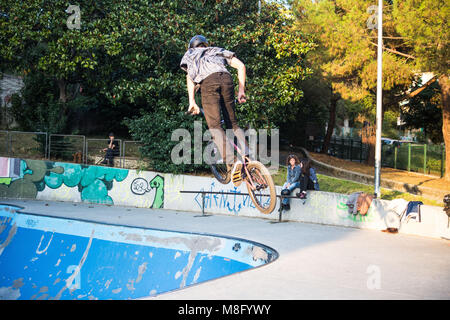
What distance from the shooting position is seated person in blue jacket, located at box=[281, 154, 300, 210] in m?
14.2

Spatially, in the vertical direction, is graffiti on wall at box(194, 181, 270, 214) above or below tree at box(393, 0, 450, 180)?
below

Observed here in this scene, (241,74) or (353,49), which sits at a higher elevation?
(353,49)

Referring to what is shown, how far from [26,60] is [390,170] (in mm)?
20539

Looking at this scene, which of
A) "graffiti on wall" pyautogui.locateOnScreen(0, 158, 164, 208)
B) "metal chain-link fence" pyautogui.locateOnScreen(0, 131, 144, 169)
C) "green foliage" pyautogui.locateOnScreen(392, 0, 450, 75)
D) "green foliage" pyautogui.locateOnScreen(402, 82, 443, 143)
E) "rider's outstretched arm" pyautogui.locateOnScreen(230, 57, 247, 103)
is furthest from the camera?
"green foliage" pyautogui.locateOnScreen(402, 82, 443, 143)

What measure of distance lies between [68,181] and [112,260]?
11671 mm

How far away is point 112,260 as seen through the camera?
474 inches

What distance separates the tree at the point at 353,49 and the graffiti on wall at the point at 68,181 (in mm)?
9912

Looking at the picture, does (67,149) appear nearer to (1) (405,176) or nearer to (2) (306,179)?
(2) (306,179)

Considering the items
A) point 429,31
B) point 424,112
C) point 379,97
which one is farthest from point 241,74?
point 424,112

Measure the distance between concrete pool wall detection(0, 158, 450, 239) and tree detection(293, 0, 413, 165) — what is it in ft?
24.0

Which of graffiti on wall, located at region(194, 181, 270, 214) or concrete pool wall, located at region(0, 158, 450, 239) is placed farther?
graffiti on wall, located at region(194, 181, 270, 214)

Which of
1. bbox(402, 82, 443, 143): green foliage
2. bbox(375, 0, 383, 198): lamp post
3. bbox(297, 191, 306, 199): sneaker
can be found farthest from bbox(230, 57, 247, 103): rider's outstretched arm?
bbox(402, 82, 443, 143): green foliage

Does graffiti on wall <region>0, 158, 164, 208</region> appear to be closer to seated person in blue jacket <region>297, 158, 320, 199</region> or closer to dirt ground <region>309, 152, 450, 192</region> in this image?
seated person in blue jacket <region>297, 158, 320, 199</region>

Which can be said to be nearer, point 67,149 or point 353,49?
point 353,49
